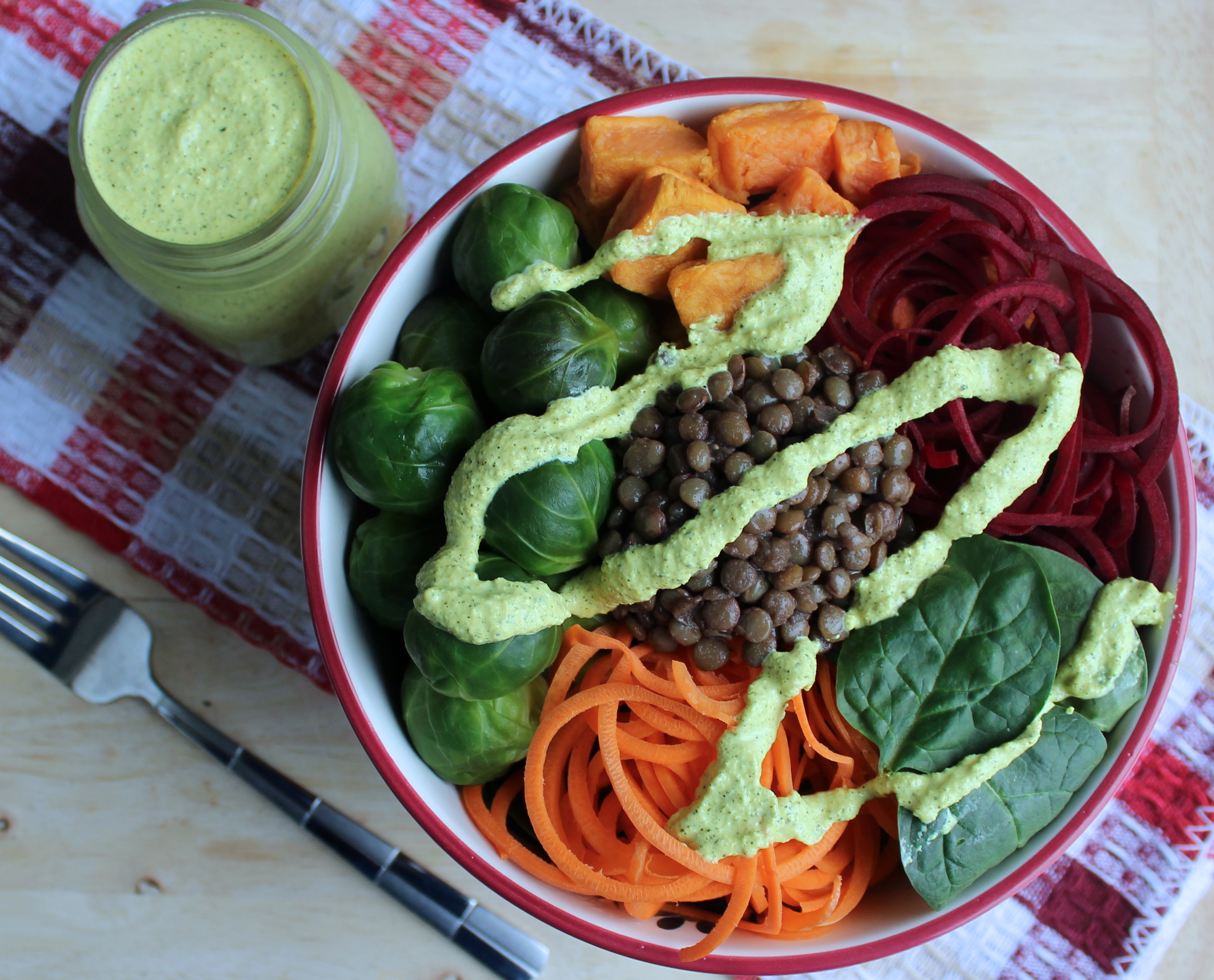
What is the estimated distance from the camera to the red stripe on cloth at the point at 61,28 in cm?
240

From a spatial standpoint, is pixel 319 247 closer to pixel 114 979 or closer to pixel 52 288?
Result: pixel 52 288

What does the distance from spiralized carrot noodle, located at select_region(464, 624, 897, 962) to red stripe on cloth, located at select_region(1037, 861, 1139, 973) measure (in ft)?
2.36

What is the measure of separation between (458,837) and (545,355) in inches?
37.3

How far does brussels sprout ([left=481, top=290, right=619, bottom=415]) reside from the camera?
1.80 m

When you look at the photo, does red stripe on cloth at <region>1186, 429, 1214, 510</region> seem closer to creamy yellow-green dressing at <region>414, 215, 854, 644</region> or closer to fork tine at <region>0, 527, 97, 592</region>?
creamy yellow-green dressing at <region>414, 215, 854, 644</region>

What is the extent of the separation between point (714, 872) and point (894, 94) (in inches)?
79.6

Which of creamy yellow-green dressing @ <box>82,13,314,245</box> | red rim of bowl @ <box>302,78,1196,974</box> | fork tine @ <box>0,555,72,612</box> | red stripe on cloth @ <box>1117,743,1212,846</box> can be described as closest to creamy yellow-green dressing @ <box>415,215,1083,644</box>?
red rim of bowl @ <box>302,78,1196,974</box>

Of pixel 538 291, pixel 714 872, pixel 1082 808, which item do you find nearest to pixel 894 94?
pixel 538 291

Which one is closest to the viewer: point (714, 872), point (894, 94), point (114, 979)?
point (714, 872)

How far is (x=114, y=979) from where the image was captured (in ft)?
7.69

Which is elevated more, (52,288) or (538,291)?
(538,291)

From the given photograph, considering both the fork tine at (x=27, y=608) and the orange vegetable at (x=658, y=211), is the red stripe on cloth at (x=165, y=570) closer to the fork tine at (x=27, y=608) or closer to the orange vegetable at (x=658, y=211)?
the fork tine at (x=27, y=608)

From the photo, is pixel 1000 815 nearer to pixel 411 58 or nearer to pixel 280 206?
pixel 280 206

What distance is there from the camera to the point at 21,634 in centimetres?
231
